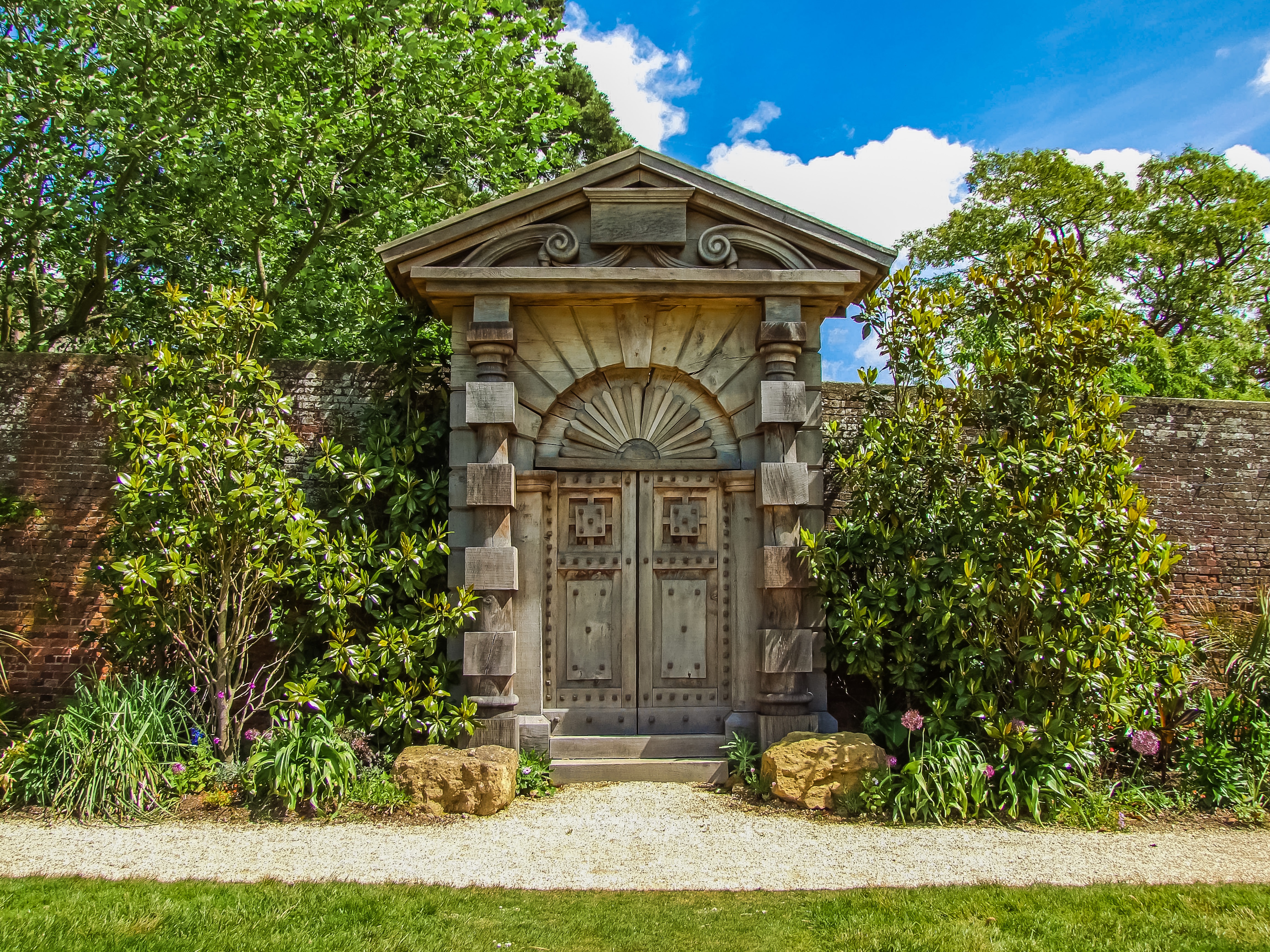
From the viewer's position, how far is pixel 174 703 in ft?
21.3

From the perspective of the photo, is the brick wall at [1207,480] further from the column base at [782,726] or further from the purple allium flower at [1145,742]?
the column base at [782,726]

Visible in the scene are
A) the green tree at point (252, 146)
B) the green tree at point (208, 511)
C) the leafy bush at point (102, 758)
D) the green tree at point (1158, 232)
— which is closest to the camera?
the leafy bush at point (102, 758)

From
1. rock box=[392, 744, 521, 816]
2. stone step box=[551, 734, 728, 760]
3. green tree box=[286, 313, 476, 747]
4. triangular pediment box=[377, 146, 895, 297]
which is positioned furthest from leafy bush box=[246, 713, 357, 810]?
triangular pediment box=[377, 146, 895, 297]

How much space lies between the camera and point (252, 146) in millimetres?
9461

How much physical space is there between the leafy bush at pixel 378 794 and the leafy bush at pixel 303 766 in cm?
6

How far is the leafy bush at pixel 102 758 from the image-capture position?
570 centimetres

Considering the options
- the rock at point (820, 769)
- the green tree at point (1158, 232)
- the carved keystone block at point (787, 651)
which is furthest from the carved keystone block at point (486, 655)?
the green tree at point (1158, 232)

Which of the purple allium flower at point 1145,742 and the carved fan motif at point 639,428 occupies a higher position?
the carved fan motif at point 639,428

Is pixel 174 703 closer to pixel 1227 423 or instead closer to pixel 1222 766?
pixel 1222 766

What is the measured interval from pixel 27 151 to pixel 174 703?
20.8 feet

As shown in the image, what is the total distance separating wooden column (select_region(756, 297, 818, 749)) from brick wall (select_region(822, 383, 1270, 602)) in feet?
4.85

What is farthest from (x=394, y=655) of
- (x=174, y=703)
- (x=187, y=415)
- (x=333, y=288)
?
(x=333, y=288)

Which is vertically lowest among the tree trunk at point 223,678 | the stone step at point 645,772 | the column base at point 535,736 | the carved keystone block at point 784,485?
the stone step at point 645,772

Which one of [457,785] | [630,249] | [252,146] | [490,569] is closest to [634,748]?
[457,785]
